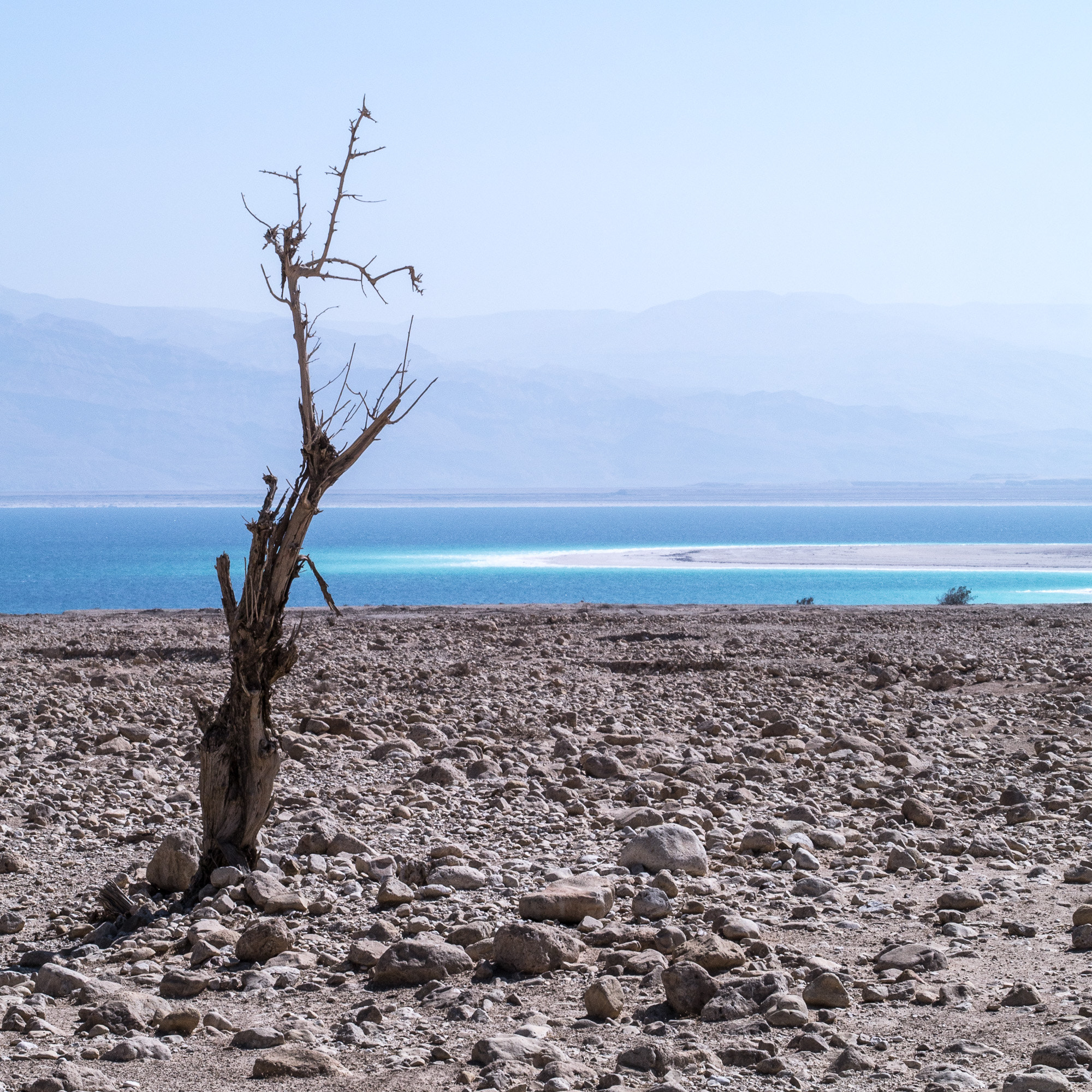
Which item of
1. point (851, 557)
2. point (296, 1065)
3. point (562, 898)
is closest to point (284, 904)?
point (562, 898)

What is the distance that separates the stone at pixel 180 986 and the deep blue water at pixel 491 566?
271 centimetres

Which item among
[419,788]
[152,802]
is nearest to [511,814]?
[419,788]

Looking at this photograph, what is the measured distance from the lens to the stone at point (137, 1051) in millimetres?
4922

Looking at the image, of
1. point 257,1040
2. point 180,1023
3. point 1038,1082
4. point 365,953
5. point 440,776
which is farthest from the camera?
point 440,776

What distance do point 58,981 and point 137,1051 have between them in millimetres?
969

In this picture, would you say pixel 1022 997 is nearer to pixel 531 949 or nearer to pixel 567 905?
pixel 531 949

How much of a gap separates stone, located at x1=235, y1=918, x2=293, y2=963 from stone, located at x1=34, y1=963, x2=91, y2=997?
0.76 m

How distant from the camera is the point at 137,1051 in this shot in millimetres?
4953

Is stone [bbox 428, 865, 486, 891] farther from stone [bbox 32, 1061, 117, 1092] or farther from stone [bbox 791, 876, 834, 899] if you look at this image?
stone [bbox 32, 1061, 117, 1092]

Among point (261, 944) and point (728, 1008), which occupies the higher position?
point (261, 944)

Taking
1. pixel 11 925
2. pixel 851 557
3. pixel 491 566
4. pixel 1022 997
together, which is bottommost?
pixel 1022 997

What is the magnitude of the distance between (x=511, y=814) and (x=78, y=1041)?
15.5 ft

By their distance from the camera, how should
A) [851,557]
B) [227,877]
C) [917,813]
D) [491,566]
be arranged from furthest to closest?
1. [491,566]
2. [851,557]
3. [917,813]
4. [227,877]

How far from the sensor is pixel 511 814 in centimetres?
952
